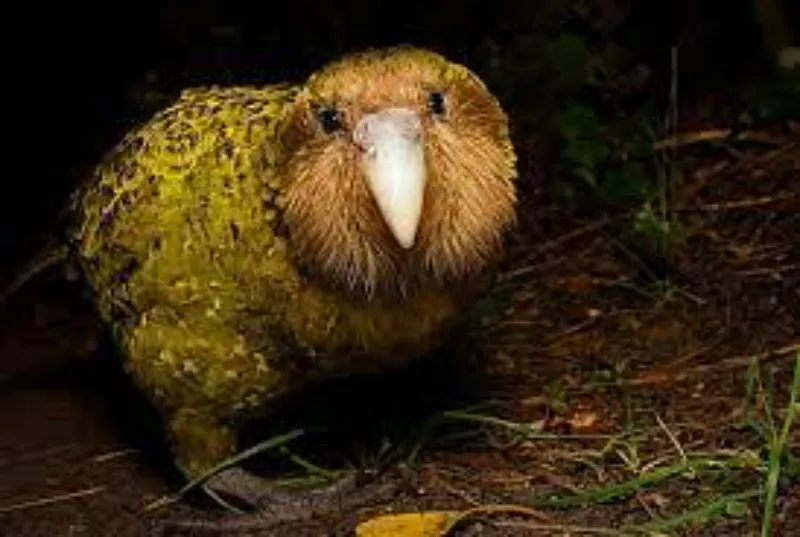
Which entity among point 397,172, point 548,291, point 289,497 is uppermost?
point 397,172

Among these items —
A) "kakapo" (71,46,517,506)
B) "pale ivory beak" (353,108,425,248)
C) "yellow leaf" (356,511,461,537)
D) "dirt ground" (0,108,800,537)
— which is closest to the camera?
"pale ivory beak" (353,108,425,248)

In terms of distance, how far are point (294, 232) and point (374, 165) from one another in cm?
23

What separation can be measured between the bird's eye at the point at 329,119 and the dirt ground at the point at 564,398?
2.18 feet

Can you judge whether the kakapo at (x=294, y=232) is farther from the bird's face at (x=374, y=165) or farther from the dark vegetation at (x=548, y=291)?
the dark vegetation at (x=548, y=291)

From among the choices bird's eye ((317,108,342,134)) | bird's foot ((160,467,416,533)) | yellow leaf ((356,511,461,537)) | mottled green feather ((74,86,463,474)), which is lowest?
bird's foot ((160,467,416,533))

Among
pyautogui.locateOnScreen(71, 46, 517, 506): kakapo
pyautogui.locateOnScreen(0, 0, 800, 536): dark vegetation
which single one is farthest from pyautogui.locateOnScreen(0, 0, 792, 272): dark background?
pyautogui.locateOnScreen(71, 46, 517, 506): kakapo

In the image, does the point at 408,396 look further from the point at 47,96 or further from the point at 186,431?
the point at 47,96

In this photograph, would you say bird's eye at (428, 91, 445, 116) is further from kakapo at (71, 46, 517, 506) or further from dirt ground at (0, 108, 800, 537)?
dirt ground at (0, 108, 800, 537)

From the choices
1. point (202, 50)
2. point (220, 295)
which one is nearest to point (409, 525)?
point (220, 295)

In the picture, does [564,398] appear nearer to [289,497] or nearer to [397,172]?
[289,497]

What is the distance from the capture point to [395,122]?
2057mm

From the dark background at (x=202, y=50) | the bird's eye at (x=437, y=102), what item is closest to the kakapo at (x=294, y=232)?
the bird's eye at (x=437, y=102)

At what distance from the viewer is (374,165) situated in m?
2.01

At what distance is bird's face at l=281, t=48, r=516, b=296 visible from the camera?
82.1 inches
